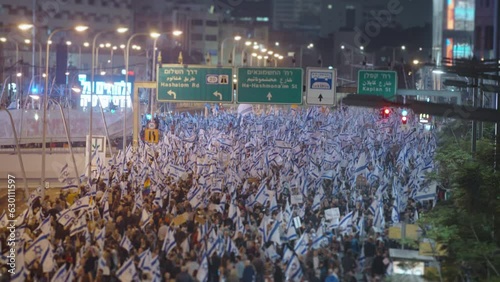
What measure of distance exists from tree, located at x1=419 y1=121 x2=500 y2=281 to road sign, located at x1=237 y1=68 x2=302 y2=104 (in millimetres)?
10776

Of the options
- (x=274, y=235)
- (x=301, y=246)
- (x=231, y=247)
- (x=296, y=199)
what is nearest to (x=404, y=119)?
(x=296, y=199)

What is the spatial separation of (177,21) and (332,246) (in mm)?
109975

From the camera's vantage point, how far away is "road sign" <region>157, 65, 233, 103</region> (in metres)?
32.0

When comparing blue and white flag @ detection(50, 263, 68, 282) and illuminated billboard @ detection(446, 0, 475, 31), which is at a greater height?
illuminated billboard @ detection(446, 0, 475, 31)

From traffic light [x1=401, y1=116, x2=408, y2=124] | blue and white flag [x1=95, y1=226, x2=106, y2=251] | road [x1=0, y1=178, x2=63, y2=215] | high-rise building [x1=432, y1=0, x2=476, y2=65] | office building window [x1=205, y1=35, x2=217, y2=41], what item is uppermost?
office building window [x1=205, y1=35, x2=217, y2=41]

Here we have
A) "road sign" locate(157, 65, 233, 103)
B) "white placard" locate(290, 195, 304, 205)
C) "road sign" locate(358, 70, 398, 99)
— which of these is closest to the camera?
"white placard" locate(290, 195, 304, 205)

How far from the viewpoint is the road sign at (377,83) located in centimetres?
3688

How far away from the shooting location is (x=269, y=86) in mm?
32281

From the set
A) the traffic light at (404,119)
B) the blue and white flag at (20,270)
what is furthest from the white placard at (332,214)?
the traffic light at (404,119)

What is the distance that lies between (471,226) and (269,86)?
17.7 m

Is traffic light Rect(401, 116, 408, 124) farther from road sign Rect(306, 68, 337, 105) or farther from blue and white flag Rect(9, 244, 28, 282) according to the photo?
blue and white flag Rect(9, 244, 28, 282)

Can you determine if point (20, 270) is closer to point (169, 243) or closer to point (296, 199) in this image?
point (169, 243)

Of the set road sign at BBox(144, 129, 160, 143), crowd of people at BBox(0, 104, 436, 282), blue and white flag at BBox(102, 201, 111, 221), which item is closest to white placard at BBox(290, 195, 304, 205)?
crowd of people at BBox(0, 104, 436, 282)

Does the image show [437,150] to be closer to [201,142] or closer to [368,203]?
[201,142]
